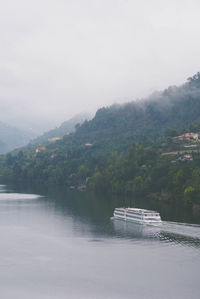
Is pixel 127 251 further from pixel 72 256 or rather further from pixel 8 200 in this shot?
pixel 8 200

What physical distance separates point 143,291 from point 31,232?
3444 cm

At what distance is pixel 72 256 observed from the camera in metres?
57.7

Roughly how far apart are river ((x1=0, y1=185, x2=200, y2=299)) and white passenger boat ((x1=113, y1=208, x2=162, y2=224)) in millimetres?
1696

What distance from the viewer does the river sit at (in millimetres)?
45031

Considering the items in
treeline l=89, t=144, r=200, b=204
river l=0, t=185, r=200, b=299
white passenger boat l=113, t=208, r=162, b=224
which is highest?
treeline l=89, t=144, r=200, b=204

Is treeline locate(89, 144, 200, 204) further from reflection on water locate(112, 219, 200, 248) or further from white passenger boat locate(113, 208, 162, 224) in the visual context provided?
reflection on water locate(112, 219, 200, 248)

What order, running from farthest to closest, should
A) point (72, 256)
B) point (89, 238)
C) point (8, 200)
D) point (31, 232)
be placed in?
point (8, 200) < point (31, 232) < point (89, 238) < point (72, 256)

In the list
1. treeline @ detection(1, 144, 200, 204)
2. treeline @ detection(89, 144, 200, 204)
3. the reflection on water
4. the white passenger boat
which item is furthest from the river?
treeline @ detection(1, 144, 200, 204)

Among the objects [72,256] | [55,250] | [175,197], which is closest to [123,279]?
[72,256]

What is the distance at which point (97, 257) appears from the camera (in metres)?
57.2

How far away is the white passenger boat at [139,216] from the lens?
82250 millimetres

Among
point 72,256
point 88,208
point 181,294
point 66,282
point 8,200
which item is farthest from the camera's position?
point 8,200

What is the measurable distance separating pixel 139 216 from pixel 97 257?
28768mm

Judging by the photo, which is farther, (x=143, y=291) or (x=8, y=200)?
(x=8, y=200)
